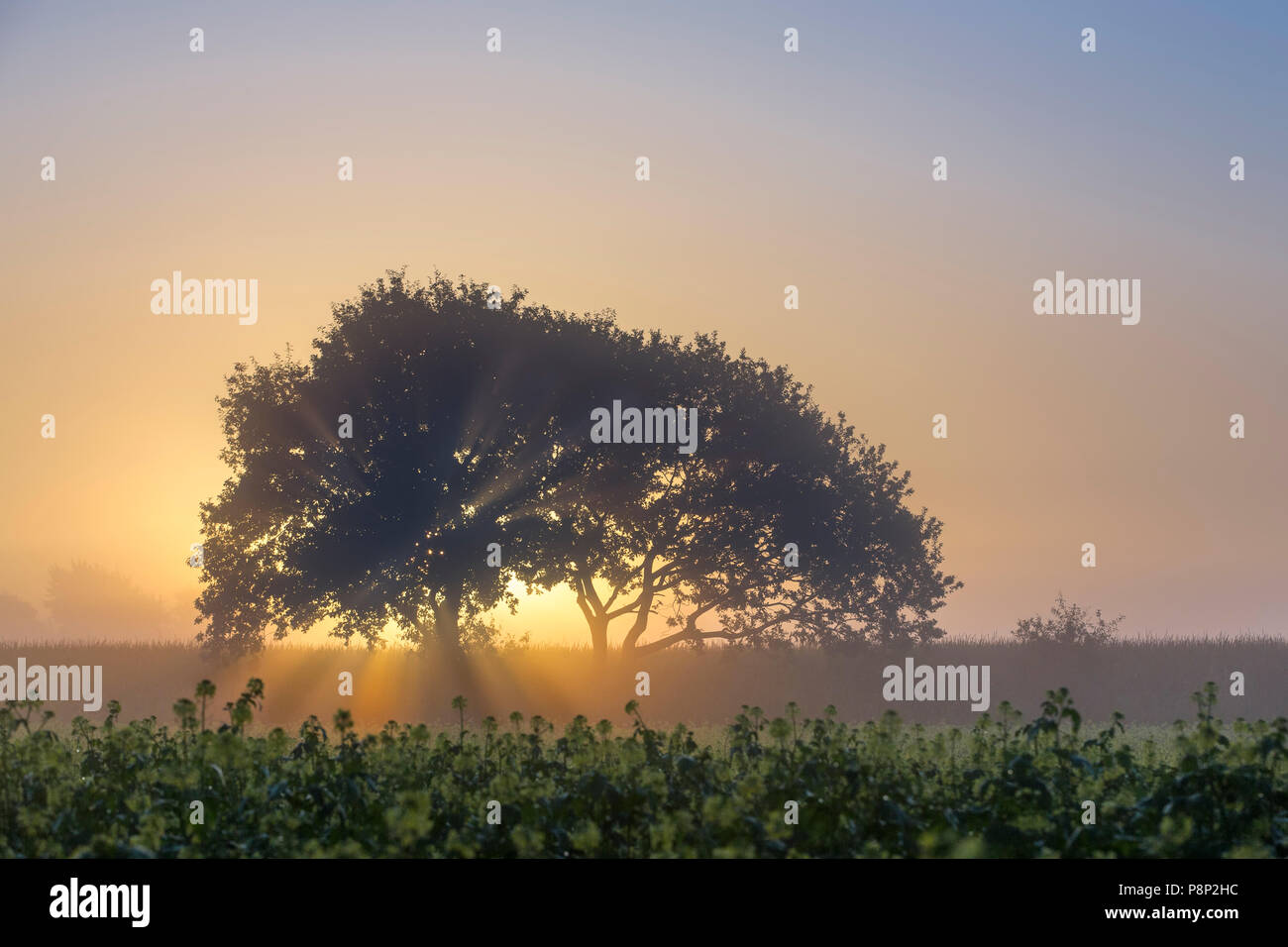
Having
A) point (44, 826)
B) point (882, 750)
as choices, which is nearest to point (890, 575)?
point (882, 750)

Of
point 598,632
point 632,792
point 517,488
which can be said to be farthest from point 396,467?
point 632,792

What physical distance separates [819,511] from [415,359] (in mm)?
15197

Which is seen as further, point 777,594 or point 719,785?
point 777,594

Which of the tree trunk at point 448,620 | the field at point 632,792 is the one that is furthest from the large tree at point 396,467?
the field at point 632,792

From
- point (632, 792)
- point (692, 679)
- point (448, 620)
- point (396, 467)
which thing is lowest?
point (692, 679)

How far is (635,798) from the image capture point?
25.7 feet

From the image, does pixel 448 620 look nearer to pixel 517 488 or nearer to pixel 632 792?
pixel 517 488

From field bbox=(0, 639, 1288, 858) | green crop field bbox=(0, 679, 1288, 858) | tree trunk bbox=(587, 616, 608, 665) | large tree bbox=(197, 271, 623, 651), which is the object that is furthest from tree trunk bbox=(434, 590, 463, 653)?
green crop field bbox=(0, 679, 1288, 858)

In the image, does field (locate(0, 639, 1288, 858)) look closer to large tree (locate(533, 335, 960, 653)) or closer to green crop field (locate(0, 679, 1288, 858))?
green crop field (locate(0, 679, 1288, 858))

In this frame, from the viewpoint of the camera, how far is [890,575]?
41.0 meters

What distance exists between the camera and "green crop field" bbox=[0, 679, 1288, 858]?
721 centimetres

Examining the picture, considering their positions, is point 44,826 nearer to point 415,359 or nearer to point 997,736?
point 997,736
